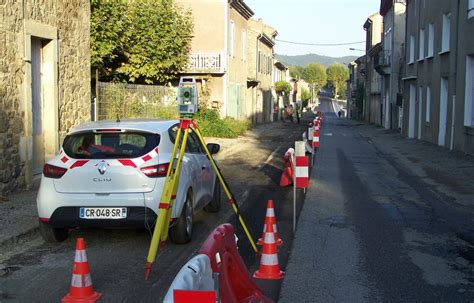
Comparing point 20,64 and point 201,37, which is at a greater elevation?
point 201,37

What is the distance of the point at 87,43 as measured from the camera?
512 inches

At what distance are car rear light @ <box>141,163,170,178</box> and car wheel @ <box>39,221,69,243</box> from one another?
54.4 inches

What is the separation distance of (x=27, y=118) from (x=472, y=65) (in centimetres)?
1475

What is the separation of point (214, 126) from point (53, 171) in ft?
64.2

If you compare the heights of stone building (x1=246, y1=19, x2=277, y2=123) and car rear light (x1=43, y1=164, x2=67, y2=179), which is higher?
stone building (x1=246, y1=19, x2=277, y2=123)

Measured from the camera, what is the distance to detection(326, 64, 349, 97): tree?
6467 inches

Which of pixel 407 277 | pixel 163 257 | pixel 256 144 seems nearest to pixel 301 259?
pixel 407 277

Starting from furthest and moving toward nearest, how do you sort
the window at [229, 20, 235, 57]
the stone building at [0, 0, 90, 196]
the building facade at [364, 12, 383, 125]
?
the building facade at [364, 12, 383, 125]
the window at [229, 20, 235, 57]
the stone building at [0, 0, 90, 196]

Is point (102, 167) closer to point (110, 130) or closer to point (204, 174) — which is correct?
point (110, 130)

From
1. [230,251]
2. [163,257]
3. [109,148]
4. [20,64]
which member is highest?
[20,64]

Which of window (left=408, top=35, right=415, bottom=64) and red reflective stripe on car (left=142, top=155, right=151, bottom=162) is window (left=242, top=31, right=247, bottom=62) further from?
red reflective stripe on car (left=142, top=155, right=151, bottom=162)

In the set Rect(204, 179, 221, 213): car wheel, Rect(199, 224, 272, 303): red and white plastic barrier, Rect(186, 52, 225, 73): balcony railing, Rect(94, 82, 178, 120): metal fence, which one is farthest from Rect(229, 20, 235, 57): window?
Rect(199, 224, 272, 303): red and white plastic barrier

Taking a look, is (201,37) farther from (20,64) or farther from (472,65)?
(20,64)

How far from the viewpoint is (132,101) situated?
57.3ft
